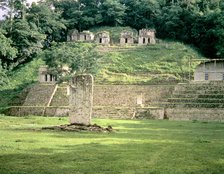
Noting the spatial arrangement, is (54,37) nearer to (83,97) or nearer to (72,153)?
(83,97)

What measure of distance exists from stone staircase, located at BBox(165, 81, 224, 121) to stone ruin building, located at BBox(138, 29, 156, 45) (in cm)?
2828

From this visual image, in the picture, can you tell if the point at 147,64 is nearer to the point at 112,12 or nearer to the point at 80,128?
the point at 112,12

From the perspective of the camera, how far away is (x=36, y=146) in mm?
15766

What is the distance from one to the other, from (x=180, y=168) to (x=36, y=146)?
605cm

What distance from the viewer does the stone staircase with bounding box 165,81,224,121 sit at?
4231 centimetres

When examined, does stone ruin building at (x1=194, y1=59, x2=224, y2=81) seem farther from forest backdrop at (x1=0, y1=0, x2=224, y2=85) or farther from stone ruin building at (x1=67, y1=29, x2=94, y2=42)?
stone ruin building at (x1=67, y1=29, x2=94, y2=42)

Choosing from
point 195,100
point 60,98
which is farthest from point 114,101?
point 195,100

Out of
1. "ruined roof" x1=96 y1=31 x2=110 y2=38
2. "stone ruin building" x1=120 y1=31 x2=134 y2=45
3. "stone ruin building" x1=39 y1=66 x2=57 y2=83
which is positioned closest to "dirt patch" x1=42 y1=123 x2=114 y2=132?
"stone ruin building" x1=39 y1=66 x2=57 y2=83

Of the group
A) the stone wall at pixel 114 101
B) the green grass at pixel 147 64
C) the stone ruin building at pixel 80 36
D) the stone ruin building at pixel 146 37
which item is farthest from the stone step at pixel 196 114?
the stone ruin building at pixel 80 36

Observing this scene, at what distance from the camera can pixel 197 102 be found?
148 feet

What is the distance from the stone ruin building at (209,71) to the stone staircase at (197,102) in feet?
30.0

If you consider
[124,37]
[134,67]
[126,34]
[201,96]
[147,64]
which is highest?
[126,34]

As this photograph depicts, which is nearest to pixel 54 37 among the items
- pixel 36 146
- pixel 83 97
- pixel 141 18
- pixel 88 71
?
pixel 141 18

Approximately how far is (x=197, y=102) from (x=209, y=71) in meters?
16.9
